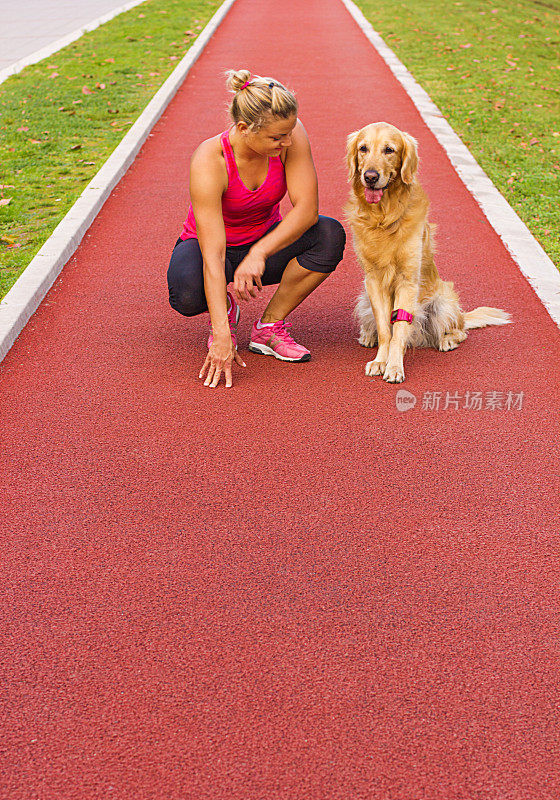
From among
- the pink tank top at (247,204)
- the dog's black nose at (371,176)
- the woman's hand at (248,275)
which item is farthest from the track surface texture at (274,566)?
the dog's black nose at (371,176)

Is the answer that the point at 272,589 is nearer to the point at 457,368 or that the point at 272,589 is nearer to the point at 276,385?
the point at 276,385

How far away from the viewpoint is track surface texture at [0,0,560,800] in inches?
99.0

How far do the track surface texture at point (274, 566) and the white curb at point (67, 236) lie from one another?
0.48ft

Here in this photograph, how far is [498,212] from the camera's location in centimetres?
783

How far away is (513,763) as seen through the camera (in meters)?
2.47

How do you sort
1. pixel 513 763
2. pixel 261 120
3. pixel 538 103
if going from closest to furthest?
pixel 513 763 < pixel 261 120 < pixel 538 103

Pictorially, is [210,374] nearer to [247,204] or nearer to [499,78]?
[247,204]

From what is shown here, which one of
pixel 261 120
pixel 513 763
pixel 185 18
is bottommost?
pixel 185 18

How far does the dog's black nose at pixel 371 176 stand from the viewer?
4.68 meters

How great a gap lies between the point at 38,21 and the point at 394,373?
66.3ft

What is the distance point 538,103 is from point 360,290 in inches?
290

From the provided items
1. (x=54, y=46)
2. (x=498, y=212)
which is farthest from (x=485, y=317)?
(x=54, y=46)

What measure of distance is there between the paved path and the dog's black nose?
12585 mm

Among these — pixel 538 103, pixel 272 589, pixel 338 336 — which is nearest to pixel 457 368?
pixel 338 336
